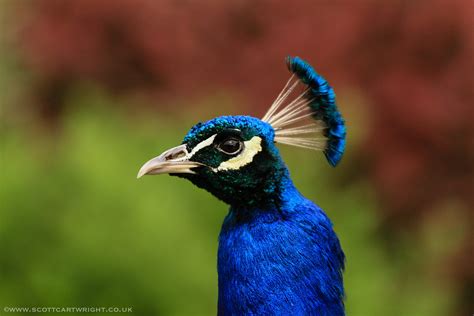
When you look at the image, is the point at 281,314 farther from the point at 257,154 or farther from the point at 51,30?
the point at 51,30

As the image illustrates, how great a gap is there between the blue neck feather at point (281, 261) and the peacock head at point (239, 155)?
28 mm

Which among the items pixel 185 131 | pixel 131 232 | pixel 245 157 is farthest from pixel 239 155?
pixel 185 131

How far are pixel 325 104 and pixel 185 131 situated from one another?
3.12ft

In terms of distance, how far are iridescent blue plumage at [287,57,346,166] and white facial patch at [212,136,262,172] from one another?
14 centimetres

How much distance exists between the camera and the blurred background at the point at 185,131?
1.90 meters

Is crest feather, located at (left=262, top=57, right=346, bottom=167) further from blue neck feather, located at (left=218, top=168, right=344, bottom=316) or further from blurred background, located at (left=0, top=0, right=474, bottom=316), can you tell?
blurred background, located at (left=0, top=0, right=474, bottom=316)

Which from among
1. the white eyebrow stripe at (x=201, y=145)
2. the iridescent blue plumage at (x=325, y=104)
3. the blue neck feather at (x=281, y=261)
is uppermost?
the iridescent blue plumage at (x=325, y=104)

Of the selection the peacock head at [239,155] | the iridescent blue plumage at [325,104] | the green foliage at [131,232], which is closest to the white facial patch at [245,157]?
the peacock head at [239,155]

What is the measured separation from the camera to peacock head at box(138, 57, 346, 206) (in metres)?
1.11

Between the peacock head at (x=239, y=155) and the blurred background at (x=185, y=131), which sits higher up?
the blurred background at (x=185, y=131)

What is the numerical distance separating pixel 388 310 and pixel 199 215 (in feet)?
1.92

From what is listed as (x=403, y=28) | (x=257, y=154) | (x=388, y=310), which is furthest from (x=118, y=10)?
(x=257, y=154)

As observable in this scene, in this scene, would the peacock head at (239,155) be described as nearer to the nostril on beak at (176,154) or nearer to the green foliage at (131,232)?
the nostril on beak at (176,154)

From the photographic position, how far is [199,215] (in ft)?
6.44
